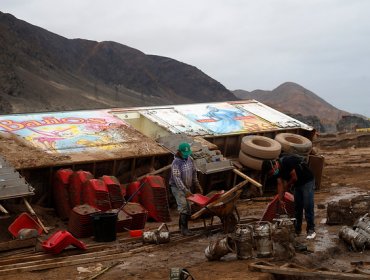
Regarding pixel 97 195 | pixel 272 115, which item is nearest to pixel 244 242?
pixel 97 195

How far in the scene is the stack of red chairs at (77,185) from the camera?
43.8ft

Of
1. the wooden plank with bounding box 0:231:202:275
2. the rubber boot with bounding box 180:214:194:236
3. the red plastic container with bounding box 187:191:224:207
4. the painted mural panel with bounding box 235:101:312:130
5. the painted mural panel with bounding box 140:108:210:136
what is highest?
the painted mural panel with bounding box 235:101:312:130

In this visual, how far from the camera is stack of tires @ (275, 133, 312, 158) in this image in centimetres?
1785

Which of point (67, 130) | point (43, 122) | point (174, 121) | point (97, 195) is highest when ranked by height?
point (174, 121)

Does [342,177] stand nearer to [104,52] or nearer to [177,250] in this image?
[177,250]

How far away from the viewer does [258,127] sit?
20.1 meters

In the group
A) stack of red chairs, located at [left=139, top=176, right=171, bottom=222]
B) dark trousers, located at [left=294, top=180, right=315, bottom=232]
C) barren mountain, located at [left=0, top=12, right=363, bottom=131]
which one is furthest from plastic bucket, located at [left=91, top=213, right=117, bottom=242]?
barren mountain, located at [left=0, top=12, right=363, bottom=131]

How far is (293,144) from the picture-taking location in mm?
18016

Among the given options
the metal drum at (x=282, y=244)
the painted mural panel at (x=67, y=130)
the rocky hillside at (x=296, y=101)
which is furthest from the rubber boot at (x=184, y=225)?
the rocky hillside at (x=296, y=101)

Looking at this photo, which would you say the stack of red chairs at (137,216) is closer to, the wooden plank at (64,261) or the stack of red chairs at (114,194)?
the stack of red chairs at (114,194)

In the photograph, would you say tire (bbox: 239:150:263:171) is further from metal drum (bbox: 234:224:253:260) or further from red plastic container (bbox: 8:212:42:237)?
metal drum (bbox: 234:224:253:260)

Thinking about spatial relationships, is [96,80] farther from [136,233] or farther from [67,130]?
[136,233]

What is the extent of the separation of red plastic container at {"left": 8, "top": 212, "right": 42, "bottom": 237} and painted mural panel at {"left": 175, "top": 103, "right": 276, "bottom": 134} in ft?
27.9

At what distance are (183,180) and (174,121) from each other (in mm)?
8212
